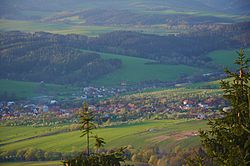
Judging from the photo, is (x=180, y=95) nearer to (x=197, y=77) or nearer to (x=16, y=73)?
(x=197, y=77)

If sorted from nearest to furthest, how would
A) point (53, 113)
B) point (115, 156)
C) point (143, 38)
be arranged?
point (115, 156), point (53, 113), point (143, 38)

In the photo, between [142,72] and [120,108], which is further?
[142,72]

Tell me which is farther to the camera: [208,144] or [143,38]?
[143,38]

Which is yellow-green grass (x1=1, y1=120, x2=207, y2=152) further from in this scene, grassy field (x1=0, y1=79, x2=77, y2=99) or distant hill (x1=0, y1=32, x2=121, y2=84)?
Result: distant hill (x1=0, y1=32, x2=121, y2=84)

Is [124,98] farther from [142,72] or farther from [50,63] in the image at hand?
[50,63]

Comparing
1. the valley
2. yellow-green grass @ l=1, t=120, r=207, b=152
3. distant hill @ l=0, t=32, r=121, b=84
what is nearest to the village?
the valley

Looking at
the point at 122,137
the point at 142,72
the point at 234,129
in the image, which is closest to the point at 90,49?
the point at 142,72

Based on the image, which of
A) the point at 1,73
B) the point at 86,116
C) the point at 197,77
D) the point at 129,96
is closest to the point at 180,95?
the point at 129,96

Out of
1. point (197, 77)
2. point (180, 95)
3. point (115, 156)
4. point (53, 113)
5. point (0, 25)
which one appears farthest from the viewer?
point (0, 25)
